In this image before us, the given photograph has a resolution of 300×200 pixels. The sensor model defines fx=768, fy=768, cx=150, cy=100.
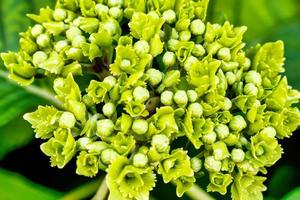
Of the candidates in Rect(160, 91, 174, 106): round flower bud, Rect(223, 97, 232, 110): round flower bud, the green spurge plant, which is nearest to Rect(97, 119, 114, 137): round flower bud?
the green spurge plant

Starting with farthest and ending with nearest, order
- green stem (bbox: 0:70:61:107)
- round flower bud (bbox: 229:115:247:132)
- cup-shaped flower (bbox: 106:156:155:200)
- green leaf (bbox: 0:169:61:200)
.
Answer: green stem (bbox: 0:70:61:107) < green leaf (bbox: 0:169:61:200) < round flower bud (bbox: 229:115:247:132) < cup-shaped flower (bbox: 106:156:155:200)

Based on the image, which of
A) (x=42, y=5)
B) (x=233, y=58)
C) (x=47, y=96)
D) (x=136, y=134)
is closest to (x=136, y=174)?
(x=136, y=134)

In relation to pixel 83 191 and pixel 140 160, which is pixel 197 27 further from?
pixel 83 191

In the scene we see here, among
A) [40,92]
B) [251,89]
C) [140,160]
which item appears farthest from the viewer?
[40,92]

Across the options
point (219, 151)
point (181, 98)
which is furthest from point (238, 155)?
point (181, 98)

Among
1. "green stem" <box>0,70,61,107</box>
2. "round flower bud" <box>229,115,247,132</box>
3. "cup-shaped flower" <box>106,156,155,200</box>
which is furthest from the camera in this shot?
"green stem" <box>0,70,61,107</box>

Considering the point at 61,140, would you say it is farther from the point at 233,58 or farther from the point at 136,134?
the point at 233,58

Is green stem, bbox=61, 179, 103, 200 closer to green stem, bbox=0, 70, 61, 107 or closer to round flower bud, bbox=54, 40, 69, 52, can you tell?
green stem, bbox=0, 70, 61, 107
